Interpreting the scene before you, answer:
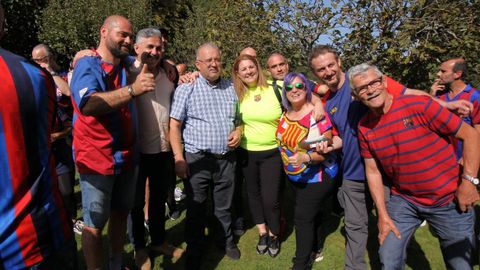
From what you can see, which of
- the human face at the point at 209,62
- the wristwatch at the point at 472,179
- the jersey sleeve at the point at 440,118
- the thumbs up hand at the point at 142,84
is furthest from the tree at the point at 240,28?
the wristwatch at the point at 472,179

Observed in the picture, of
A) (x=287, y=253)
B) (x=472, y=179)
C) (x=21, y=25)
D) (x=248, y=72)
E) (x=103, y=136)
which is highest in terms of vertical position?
(x=21, y=25)

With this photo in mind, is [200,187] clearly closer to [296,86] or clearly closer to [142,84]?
[296,86]

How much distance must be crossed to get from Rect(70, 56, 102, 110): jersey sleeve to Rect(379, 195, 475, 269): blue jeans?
2501 mm

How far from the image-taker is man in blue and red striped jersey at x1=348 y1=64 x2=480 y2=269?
2350 millimetres

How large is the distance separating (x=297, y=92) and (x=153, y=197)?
1977 millimetres

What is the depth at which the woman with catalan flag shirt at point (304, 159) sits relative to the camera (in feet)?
10.2

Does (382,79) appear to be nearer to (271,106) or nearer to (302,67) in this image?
(271,106)

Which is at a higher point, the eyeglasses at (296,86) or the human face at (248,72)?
the human face at (248,72)

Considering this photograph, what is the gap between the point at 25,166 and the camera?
1.49 meters

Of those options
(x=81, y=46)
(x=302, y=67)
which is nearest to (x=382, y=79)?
(x=302, y=67)

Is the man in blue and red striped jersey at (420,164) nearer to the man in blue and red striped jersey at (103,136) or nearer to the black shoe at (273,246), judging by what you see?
the black shoe at (273,246)

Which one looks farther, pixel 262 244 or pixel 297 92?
pixel 262 244

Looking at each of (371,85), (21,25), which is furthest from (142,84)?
(21,25)

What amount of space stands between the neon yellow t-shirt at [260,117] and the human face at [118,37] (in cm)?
142
